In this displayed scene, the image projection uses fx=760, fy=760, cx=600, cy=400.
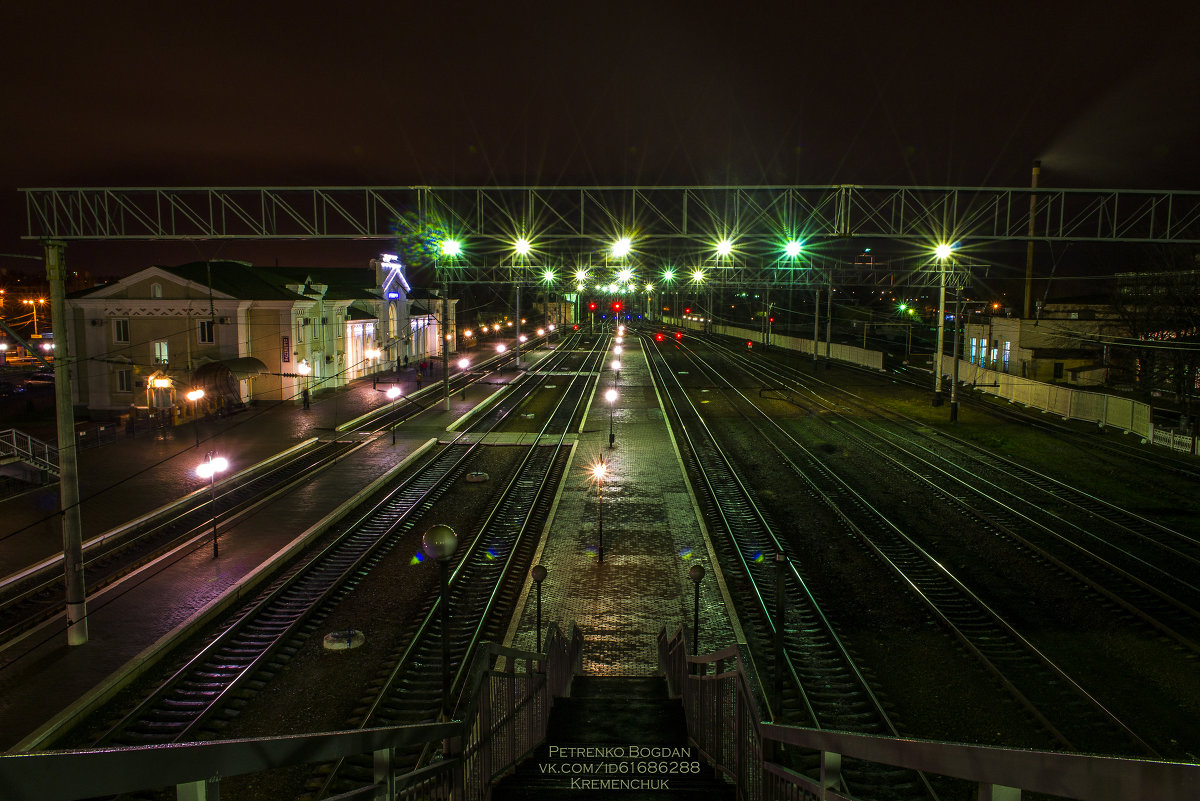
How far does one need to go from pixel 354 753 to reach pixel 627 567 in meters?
12.9

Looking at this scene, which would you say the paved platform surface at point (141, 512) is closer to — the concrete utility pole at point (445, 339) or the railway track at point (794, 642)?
the concrete utility pole at point (445, 339)

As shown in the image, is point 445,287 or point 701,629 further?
point 445,287

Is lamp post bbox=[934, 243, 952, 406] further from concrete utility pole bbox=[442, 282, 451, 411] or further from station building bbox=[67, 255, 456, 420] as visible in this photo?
station building bbox=[67, 255, 456, 420]

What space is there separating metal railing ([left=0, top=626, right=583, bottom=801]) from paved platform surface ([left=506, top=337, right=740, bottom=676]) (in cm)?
384

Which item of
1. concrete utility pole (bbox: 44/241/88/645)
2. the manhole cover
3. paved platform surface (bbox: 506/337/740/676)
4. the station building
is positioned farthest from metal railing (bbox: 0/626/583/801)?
the station building

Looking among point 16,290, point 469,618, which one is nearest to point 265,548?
point 469,618

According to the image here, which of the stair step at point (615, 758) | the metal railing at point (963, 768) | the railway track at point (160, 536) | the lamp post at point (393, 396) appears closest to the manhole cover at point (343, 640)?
the stair step at point (615, 758)

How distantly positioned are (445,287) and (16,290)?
364ft

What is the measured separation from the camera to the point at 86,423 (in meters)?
34.7

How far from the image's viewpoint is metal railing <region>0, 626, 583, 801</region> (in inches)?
64.3

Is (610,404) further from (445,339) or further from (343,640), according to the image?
(343,640)

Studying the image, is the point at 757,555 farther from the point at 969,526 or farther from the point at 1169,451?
the point at 1169,451

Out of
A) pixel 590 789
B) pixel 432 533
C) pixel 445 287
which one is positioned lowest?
pixel 590 789

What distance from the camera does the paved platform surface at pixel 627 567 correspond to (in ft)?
39.1
